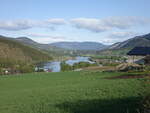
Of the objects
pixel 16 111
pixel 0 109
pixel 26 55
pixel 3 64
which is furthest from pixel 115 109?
pixel 26 55

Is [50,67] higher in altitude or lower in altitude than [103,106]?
higher

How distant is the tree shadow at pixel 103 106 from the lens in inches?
500

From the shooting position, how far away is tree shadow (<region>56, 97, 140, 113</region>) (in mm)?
12711

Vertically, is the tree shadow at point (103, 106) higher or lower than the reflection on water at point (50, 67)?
lower

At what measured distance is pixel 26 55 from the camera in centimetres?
18475

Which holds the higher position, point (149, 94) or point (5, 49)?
point (5, 49)

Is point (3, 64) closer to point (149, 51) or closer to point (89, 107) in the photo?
point (149, 51)

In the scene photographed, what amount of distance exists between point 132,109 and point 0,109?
27.4ft

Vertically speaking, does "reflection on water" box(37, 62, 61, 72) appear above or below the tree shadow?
above

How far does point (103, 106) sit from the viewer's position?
13695 millimetres

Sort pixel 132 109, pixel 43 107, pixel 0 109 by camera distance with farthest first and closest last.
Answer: pixel 0 109 → pixel 43 107 → pixel 132 109

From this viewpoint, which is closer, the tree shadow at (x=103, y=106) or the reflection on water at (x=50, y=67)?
the tree shadow at (x=103, y=106)

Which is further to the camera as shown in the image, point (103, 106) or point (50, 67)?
point (50, 67)

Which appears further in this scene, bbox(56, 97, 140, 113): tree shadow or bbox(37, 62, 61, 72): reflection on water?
bbox(37, 62, 61, 72): reflection on water
